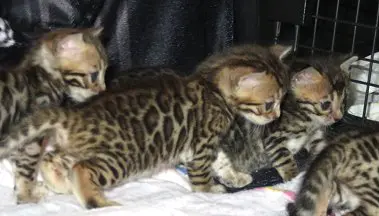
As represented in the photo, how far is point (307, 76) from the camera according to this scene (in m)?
2.62

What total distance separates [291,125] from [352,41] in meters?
1.07

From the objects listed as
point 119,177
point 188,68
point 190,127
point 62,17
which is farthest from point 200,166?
point 62,17

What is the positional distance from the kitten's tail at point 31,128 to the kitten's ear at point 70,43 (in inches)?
12.0

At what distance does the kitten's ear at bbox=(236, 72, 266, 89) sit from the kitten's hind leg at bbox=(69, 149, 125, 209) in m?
0.53

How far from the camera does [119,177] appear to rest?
223 cm

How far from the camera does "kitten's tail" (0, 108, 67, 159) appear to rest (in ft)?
7.19

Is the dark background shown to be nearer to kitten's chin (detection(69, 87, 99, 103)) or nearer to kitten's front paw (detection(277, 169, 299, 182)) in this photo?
kitten's chin (detection(69, 87, 99, 103))

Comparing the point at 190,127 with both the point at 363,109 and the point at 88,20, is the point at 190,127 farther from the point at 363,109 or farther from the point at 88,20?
the point at 363,109

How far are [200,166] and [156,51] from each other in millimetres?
830

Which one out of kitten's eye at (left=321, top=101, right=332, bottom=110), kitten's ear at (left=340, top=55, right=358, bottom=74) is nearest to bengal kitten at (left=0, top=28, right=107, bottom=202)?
kitten's eye at (left=321, top=101, right=332, bottom=110)

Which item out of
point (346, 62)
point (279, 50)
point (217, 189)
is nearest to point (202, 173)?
point (217, 189)

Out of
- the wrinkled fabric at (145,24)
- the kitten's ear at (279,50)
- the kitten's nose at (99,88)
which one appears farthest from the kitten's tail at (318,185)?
Result: the wrinkled fabric at (145,24)

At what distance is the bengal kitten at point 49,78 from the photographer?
7.73 ft

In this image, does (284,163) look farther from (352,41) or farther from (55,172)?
(352,41)
